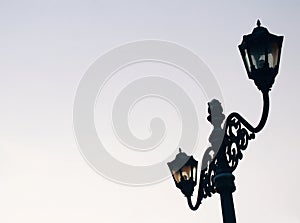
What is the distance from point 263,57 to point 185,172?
9.09 feet

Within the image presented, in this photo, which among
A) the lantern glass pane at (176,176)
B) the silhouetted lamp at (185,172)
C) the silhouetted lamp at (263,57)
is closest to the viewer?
the silhouetted lamp at (263,57)

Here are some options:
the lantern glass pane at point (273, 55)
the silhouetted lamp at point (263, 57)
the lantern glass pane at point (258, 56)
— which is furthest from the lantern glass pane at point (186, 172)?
the lantern glass pane at point (273, 55)

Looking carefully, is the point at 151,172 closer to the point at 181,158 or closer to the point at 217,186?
the point at 181,158

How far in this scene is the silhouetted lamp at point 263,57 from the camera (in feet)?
19.8

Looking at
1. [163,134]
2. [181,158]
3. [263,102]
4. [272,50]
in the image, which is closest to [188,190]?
[181,158]

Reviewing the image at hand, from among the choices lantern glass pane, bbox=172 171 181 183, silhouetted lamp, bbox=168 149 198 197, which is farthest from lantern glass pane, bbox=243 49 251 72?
lantern glass pane, bbox=172 171 181 183

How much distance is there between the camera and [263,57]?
19.9ft

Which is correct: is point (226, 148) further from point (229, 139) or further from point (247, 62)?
point (247, 62)

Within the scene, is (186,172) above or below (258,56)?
below

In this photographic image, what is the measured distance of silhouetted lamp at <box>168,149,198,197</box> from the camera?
7.71 metres

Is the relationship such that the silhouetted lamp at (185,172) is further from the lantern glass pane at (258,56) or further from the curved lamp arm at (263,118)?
the lantern glass pane at (258,56)

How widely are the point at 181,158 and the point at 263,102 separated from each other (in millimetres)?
2340

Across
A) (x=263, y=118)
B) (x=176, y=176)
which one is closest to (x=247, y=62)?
(x=263, y=118)

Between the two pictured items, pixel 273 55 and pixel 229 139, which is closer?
pixel 273 55
